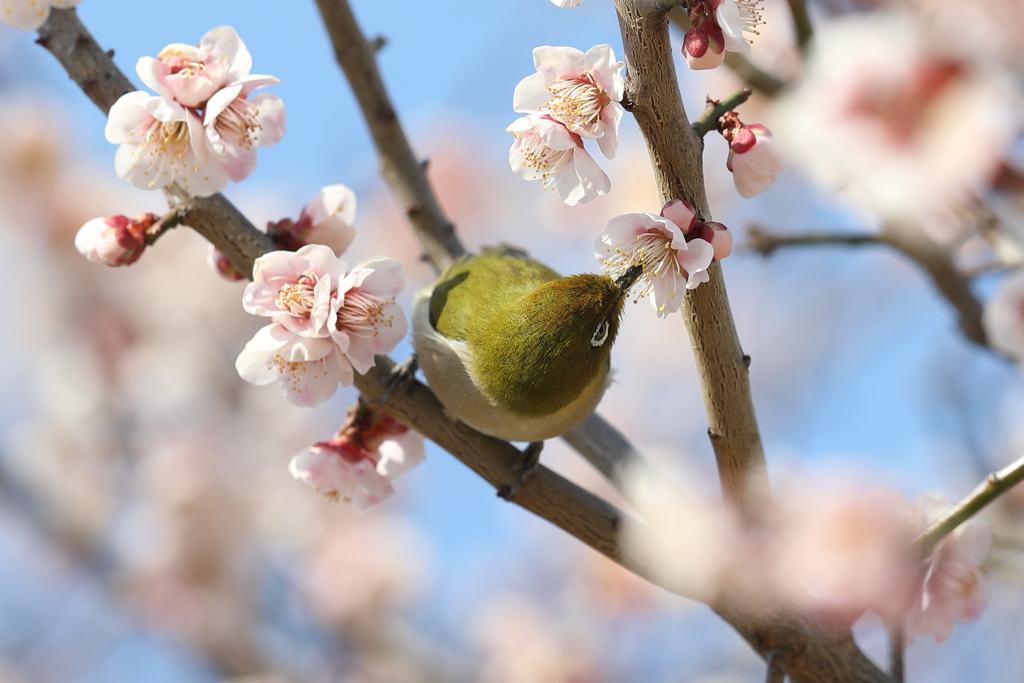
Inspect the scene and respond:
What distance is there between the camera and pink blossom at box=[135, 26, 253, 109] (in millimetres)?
1931

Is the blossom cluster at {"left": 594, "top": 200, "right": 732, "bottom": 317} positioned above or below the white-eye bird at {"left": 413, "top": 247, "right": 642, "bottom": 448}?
below

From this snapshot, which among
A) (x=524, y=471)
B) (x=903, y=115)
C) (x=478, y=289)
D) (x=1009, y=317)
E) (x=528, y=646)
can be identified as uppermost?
(x=903, y=115)

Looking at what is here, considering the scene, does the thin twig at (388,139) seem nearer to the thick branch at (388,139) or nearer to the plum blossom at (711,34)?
the thick branch at (388,139)

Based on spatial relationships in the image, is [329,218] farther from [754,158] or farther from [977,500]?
[977,500]

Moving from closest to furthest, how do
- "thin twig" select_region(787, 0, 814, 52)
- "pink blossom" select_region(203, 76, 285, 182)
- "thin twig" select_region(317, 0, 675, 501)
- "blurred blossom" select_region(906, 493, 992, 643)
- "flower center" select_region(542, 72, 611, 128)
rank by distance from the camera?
"flower center" select_region(542, 72, 611, 128), "pink blossom" select_region(203, 76, 285, 182), "blurred blossom" select_region(906, 493, 992, 643), "thin twig" select_region(787, 0, 814, 52), "thin twig" select_region(317, 0, 675, 501)

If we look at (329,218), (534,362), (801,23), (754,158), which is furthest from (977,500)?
(801,23)

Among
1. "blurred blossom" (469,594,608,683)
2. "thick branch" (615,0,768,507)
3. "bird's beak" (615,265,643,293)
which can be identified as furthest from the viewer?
"blurred blossom" (469,594,608,683)

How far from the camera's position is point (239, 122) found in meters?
2.02

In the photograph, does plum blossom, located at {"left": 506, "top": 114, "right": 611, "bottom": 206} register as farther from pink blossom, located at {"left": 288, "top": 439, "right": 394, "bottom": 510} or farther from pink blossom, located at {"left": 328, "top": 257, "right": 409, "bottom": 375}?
pink blossom, located at {"left": 288, "top": 439, "right": 394, "bottom": 510}

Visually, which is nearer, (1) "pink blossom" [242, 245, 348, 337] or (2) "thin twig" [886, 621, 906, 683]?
(1) "pink blossom" [242, 245, 348, 337]

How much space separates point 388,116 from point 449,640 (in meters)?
4.60

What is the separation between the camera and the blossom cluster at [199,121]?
194 cm

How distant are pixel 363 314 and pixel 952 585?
169cm

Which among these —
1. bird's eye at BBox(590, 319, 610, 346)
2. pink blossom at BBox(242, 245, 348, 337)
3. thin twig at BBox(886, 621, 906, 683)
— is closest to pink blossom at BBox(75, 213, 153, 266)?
pink blossom at BBox(242, 245, 348, 337)
